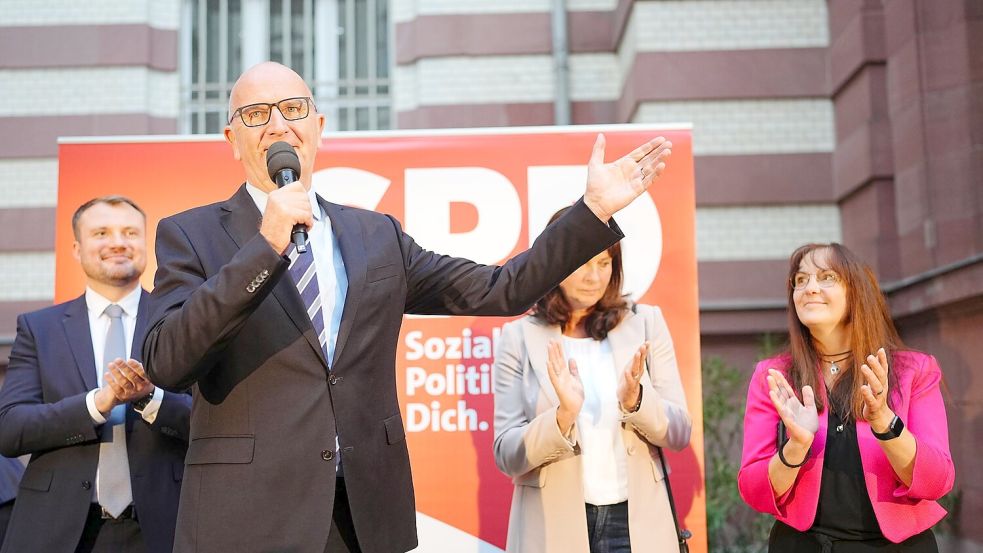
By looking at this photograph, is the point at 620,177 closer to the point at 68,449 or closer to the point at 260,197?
the point at 260,197

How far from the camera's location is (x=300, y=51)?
8.40 m

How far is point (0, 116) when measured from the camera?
7.79 m

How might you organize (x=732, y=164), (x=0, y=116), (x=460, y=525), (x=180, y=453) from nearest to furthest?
1. (x=180, y=453)
2. (x=460, y=525)
3. (x=732, y=164)
4. (x=0, y=116)

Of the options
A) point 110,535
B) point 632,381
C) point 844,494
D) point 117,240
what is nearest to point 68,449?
point 110,535

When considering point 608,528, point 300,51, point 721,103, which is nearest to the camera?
point 608,528

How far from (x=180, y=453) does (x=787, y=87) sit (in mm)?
5600

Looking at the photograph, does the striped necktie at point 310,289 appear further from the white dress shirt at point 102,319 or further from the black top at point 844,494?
the black top at point 844,494

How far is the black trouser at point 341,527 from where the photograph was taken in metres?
1.91

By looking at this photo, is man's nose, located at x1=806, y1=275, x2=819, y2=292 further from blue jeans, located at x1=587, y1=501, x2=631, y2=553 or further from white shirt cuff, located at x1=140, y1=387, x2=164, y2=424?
white shirt cuff, located at x1=140, y1=387, x2=164, y2=424

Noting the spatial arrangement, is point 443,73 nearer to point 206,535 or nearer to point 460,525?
point 460,525

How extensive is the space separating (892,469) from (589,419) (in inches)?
37.7

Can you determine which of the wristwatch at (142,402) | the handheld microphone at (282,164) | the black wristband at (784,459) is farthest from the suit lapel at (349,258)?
the black wristband at (784,459)

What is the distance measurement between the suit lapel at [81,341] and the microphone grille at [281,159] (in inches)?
63.3

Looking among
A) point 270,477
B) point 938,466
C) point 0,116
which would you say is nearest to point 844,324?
point 938,466
